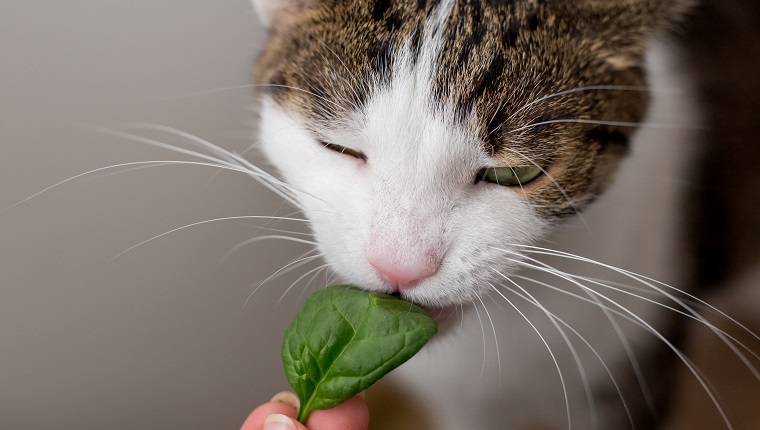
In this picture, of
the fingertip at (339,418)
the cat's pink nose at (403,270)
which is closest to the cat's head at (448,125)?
the cat's pink nose at (403,270)

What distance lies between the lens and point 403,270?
0.66 m

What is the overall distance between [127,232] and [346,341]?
565 millimetres

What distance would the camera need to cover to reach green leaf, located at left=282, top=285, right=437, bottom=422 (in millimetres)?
643

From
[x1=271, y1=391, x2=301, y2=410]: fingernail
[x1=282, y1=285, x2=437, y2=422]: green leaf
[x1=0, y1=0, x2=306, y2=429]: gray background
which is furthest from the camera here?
[x1=0, y1=0, x2=306, y2=429]: gray background

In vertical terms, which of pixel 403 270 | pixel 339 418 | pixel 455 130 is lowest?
pixel 339 418

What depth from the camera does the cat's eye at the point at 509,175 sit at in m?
0.73

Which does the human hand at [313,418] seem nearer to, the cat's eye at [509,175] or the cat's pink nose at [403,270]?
the cat's pink nose at [403,270]

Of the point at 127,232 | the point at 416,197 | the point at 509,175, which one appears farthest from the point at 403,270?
the point at 127,232

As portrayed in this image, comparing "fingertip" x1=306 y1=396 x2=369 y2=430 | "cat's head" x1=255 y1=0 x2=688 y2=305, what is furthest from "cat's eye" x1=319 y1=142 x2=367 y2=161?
"fingertip" x1=306 y1=396 x2=369 y2=430

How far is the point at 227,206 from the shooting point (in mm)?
1118

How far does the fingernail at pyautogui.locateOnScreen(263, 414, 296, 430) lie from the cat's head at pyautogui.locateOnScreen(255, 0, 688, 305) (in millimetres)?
169

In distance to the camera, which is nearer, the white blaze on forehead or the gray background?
the white blaze on forehead

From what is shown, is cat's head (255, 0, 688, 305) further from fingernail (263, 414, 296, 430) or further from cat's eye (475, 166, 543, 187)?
fingernail (263, 414, 296, 430)

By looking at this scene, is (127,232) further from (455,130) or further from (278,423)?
(455,130)
